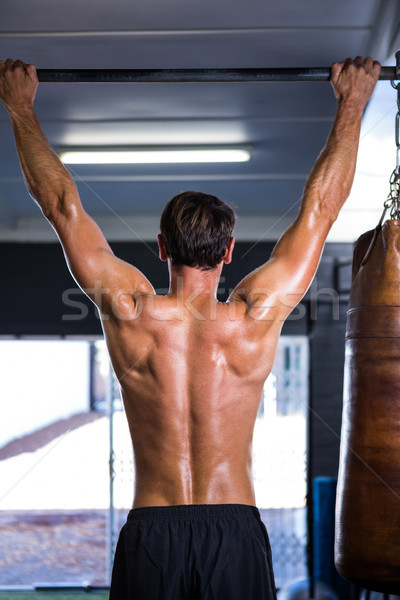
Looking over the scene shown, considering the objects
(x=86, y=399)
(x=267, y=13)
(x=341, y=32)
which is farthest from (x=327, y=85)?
(x=86, y=399)

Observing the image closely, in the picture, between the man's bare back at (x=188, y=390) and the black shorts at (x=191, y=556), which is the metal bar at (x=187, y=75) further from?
the black shorts at (x=191, y=556)

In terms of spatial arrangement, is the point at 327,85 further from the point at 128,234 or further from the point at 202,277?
the point at 128,234

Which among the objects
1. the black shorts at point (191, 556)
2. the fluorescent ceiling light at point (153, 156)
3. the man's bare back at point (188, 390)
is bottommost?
the black shorts at point (191, 556)

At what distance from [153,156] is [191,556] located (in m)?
3.23

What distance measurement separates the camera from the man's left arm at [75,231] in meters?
1.69

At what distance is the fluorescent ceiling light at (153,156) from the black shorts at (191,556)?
3.07 meters

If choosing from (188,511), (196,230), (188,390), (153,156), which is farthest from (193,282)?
(153,156)

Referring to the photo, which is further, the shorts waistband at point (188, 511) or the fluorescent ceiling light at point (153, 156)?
the fluorescent ceiling light at point (153, 156)

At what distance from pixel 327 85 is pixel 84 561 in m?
8.67

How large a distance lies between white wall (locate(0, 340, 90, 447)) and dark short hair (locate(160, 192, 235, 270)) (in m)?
11.3

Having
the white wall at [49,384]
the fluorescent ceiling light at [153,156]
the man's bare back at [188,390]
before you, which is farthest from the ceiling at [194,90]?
the white wall at [49,384]

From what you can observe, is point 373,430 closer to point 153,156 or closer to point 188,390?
point 188,390

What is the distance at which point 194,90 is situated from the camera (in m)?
3.41

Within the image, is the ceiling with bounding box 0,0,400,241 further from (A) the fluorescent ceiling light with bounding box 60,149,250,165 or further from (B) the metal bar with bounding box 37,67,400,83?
(B) the metal bar with bounding box 37,67,400,83
